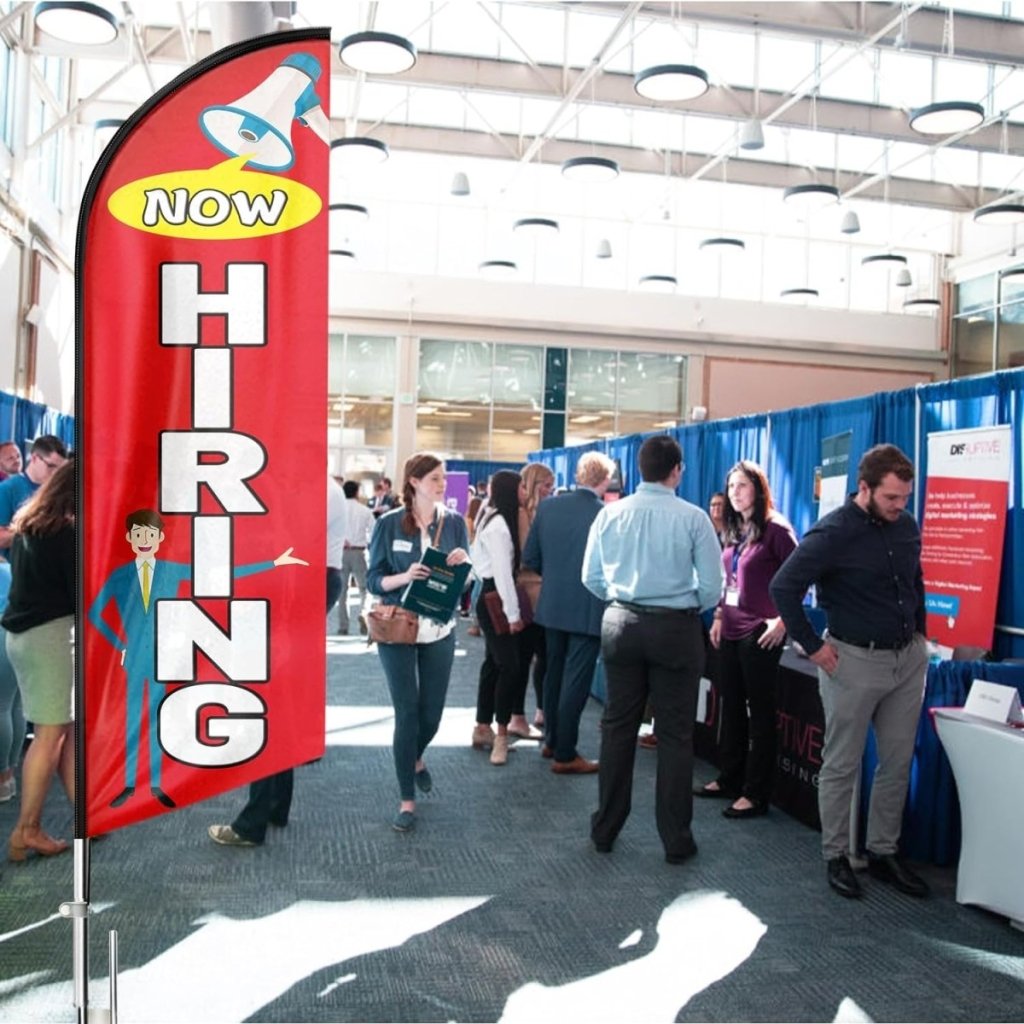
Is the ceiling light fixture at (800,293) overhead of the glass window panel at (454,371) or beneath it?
overhead

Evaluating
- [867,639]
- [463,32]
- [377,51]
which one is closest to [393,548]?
[867,639]

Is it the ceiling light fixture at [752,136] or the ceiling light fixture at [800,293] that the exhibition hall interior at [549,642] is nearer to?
the ceiling light fixture at [752,136]

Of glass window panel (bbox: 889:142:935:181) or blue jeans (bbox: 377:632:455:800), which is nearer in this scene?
blue jeans (bbox: 377:632:455:800)

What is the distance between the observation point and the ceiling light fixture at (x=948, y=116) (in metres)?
8.89

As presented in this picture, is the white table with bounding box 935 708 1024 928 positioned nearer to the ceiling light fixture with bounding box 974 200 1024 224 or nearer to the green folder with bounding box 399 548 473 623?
the green folder with bounding box 399 548 473 623

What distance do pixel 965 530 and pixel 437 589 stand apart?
2183 mm

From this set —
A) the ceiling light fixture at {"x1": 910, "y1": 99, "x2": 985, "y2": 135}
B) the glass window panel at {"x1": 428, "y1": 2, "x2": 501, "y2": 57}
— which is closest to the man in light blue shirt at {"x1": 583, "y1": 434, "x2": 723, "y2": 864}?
the ceiling light fixture at {"x1": 910, "y1": 99, "x2": 985, "y2": 135}

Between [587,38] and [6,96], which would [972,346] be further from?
[6,96]

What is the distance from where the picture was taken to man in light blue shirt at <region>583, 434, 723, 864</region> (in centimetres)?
359

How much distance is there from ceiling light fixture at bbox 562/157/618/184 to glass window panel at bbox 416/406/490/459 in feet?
29.5

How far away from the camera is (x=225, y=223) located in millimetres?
1765

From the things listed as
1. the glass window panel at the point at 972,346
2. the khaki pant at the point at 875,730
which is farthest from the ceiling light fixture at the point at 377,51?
the glass window panel at the point at 972,346

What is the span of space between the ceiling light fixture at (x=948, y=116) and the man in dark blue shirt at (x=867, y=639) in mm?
6967

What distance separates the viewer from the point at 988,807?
10.2 ft
